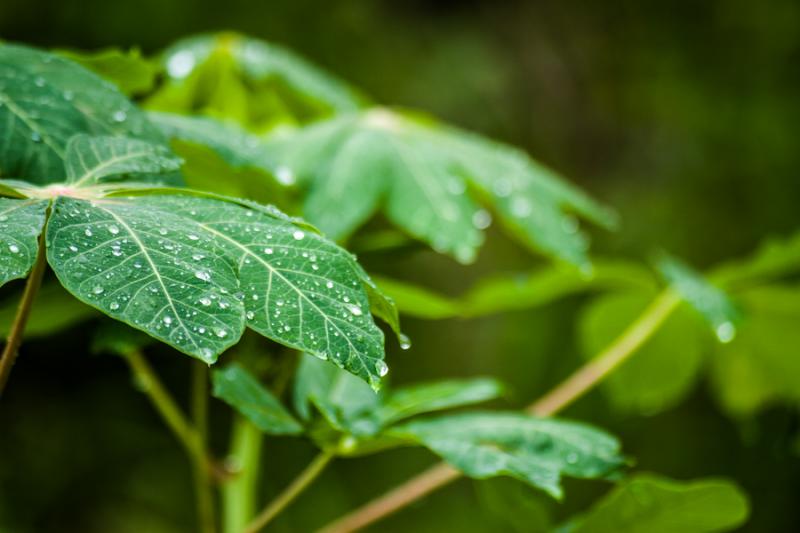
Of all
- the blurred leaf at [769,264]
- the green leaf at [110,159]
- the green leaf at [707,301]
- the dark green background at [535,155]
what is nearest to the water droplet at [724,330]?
the green leaf at [707,301]

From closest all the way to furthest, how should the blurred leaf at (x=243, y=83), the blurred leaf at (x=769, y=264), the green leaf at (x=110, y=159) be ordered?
the green leaf at (x=110, y=159)
the blurred leaf at (x=769, y=264)
the blurred leaf at (x=243, y=83)

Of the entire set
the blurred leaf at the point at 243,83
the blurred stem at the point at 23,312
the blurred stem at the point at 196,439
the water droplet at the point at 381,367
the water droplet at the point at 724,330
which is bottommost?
the blurred stem at the point at 23,312

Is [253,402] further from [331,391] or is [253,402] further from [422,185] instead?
[422,185]

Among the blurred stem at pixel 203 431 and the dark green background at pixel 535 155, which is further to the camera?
the dark green background at pixel 535 155

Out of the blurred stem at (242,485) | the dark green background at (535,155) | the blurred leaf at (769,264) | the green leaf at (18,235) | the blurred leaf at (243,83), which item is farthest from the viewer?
the dark green background at (535,155)

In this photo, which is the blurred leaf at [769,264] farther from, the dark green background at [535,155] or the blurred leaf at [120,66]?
the dark green background at [535,155]

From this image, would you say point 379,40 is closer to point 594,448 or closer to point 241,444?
point 241,444

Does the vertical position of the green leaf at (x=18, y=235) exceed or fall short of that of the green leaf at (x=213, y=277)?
it falls short

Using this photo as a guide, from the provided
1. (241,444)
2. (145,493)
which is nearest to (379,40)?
(145,493)

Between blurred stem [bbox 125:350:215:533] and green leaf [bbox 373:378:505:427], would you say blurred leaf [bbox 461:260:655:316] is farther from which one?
blurred stem [bbox 125:350:215:533]
